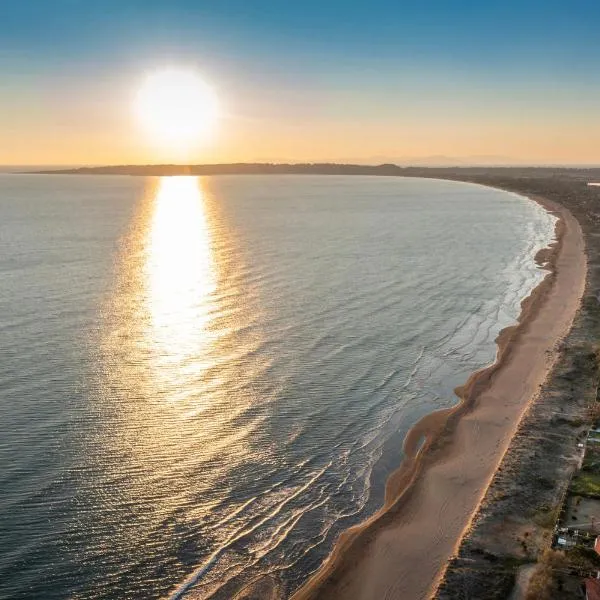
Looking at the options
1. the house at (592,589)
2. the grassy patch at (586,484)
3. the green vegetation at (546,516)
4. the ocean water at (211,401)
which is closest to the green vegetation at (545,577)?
the house at (592,589)

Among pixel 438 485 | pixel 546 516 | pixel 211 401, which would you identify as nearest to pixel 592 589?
pixel 546 516

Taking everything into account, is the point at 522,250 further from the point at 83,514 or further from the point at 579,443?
the point at 83,514

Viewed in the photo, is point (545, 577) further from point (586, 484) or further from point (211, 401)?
point (211, 401)

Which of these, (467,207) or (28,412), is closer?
(28,412)

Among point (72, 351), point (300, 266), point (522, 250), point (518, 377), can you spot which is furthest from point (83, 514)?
point (522, 250)

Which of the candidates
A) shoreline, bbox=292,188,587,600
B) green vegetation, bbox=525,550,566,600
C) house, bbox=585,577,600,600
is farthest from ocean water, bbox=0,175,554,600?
house, bbox=585,577,600,600

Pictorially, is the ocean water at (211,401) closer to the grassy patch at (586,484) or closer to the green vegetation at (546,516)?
the green vegetation at (546,516)

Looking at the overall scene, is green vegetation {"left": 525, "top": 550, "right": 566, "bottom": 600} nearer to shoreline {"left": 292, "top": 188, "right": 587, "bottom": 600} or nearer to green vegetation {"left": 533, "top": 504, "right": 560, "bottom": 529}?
green vegetation {"left": 533, "top": 504, "right": 560, "bottom": 529}
